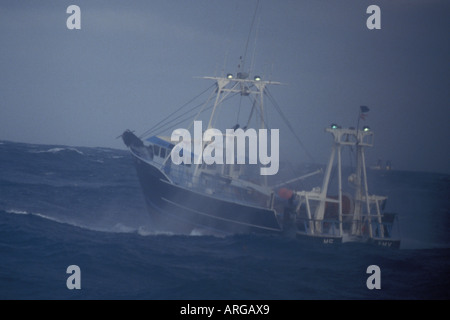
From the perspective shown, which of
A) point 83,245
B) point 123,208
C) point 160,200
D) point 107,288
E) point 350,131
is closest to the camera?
point 107,288

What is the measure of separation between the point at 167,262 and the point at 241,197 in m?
7.48

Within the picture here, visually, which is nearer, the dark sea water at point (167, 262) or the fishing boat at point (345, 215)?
the dark sea water at point (167, 262)

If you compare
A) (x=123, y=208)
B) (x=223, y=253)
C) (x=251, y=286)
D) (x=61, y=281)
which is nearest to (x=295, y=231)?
(x=223, y=253)

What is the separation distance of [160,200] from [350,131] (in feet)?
33.7

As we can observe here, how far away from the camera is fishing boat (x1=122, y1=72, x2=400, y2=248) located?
20.0 meters

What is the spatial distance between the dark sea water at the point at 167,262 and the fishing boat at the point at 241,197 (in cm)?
74

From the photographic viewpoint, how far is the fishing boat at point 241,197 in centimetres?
1995

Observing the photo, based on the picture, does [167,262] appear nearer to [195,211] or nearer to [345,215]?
[195,211]

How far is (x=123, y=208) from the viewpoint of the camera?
93.9ft

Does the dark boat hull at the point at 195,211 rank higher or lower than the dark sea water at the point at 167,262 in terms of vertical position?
higher

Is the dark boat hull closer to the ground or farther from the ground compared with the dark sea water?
farther from the ground

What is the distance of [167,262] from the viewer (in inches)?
615
